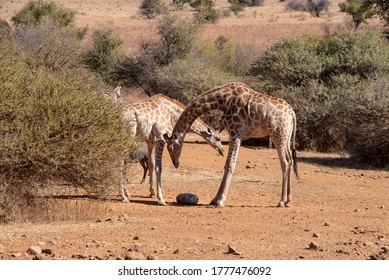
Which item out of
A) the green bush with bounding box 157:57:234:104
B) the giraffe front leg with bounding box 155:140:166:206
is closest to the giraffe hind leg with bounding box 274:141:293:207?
the giraffe front leg with bounding box 155:140:166:206

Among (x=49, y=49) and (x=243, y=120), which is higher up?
(x=243, y=120)

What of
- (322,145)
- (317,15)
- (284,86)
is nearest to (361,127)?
(322,145)

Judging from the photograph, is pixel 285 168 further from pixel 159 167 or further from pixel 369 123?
→ pixel 369 123

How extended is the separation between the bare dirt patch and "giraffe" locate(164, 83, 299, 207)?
0.72 meters

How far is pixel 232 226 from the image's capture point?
38.8 feet

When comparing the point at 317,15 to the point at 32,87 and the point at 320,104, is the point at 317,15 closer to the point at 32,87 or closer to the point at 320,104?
the point at 320,104

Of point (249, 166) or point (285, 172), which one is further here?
point (249, 166)

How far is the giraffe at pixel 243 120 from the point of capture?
563 inches

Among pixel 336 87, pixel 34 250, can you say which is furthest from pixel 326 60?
pixel 34 250

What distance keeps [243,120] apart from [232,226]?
3.01m

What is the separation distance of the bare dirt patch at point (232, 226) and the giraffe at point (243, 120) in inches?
28.3

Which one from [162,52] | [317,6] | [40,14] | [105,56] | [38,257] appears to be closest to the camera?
[38,257]

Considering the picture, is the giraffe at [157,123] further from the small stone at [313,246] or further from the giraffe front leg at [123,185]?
the small stone at [313,246]

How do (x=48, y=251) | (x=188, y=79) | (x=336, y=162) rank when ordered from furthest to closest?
(x=188, y=79) < (x=336, y=162) < (x=48, y=251)
